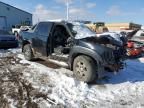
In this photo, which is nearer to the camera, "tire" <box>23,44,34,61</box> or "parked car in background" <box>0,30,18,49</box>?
"tire" <box>23,44,34,61</box>

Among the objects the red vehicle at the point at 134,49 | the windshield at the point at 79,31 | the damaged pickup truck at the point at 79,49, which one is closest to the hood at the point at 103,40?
the damaged pickup truck at the point at 79,49

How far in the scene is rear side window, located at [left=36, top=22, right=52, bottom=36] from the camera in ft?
31.6

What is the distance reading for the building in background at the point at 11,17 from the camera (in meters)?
36.3

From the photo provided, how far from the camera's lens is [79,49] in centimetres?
781

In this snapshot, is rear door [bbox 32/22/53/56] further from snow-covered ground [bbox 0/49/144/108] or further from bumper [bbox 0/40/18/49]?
bumper [bbox 0/40/18/49]

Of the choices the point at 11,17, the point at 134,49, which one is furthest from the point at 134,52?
the point at 11,17

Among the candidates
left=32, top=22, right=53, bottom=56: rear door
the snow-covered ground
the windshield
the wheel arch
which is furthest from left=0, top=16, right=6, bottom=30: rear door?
the wheel arch

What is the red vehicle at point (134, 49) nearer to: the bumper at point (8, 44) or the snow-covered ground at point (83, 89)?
the snow-covered ground at point (83, 89)

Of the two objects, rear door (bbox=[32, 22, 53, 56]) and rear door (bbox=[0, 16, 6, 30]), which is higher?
rear door (bbox=[32, 22, 53, 56])

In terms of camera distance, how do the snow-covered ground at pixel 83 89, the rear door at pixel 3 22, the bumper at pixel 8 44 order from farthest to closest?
the rear door at pixel 3 22 → the bumper at pixel 8 44 → the snow-covered ground at pixel 83 89

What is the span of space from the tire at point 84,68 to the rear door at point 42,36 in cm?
206

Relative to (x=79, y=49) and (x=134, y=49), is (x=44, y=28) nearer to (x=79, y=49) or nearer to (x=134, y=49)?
(x=79, y=49)

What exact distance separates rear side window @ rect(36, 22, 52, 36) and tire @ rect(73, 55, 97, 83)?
2208mm

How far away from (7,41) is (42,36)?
7.16 meters
